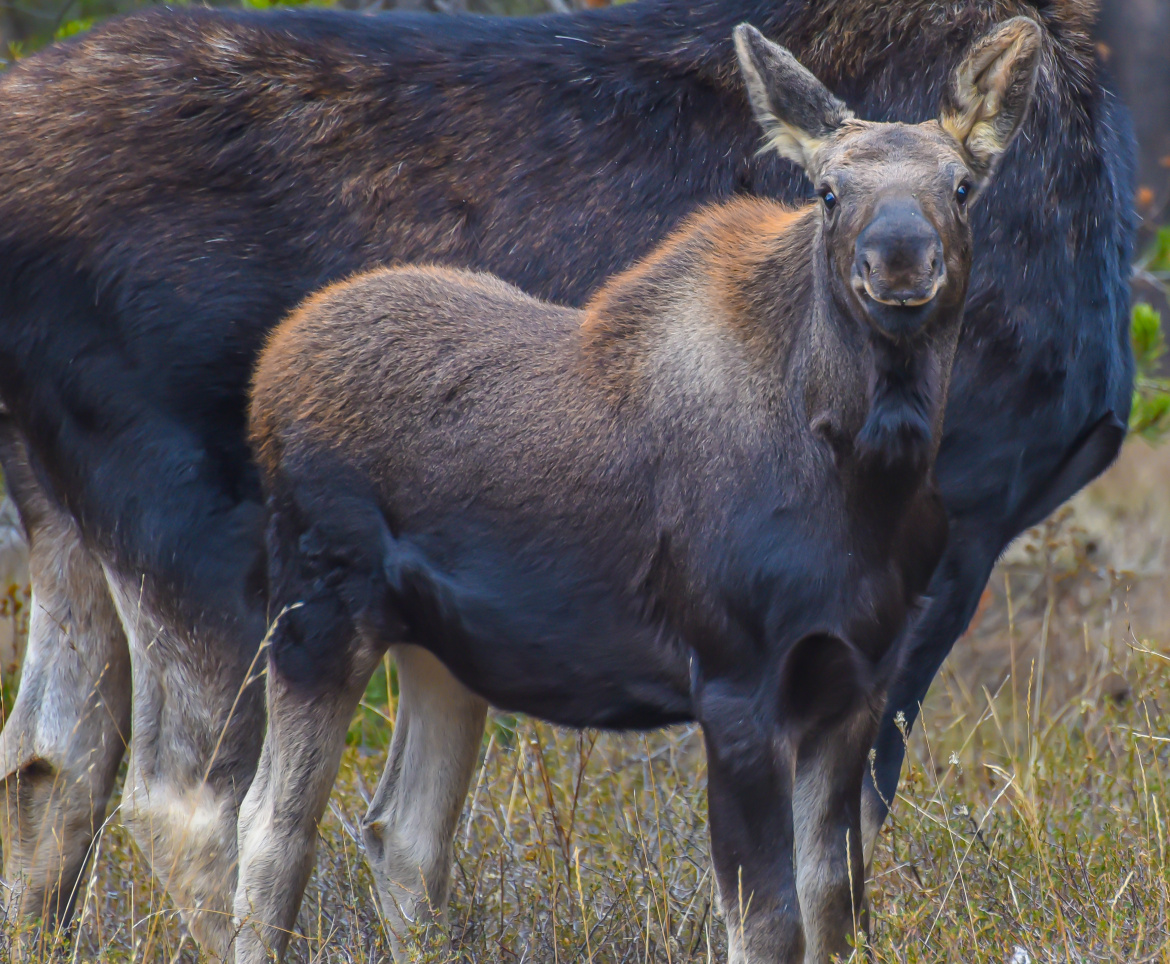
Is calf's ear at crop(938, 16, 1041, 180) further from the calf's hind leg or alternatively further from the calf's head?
the calf's hind leg

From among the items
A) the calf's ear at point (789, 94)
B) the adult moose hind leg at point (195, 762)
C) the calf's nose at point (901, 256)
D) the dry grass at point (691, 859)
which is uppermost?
the calf's ear at point (789, 94)

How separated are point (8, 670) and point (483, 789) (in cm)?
220

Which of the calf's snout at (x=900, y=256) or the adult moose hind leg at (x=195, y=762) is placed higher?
the calf's snout at (x=900, y=256)

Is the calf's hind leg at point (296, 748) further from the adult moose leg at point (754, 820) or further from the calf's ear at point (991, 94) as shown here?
the calf's ear at point (991, 94)

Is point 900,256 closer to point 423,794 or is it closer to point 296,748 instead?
point 296,748

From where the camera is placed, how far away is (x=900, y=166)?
11.4 ft

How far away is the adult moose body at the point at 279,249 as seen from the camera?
453 centimetres

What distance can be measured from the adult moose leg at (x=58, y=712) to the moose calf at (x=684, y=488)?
3.41 ft

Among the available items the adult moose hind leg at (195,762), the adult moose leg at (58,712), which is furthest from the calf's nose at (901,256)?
the adult moose leg at (58,712)

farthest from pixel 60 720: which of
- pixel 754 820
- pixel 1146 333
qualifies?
pixel 1146 333

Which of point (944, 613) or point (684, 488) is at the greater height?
point (684, 488)

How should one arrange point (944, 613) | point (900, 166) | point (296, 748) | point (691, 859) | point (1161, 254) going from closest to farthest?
1. point (900, 166)
2. point (296, 748)
3. point (944, 613)
4. point (691, 859)
5. point (1161, 254)

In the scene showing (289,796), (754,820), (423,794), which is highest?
(754,820)

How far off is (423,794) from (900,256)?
2435 mm
